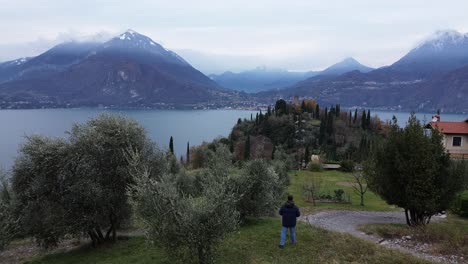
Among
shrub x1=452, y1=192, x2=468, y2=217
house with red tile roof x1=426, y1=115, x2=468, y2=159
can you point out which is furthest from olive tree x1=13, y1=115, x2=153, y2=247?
house with red tile roof x1=426, y1=115, x2=468, y2=159

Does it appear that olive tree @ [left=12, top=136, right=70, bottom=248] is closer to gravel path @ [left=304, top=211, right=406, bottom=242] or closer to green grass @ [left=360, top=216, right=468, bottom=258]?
gravel path @ [left=304, top=211, right=406, bottom=242]

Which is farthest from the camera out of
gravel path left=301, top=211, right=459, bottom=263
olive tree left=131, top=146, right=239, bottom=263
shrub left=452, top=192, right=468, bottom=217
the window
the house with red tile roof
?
the window

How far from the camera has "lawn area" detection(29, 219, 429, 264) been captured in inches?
601

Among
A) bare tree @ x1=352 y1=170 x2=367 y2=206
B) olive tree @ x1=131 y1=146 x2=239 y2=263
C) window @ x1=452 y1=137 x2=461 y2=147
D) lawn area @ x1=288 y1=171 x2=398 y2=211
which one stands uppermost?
olive tree @ x1=131 y1=146 x2=239 y2=263

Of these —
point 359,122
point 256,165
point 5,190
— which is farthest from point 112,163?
point 359,122

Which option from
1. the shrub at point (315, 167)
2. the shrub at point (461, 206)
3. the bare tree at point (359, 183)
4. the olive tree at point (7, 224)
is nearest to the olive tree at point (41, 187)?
the olive tree at point (7, 224)

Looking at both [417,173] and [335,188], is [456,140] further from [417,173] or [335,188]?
[417,173]

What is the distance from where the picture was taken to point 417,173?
20500 mm

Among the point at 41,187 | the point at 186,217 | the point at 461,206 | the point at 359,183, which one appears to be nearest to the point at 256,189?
the point at 186,217

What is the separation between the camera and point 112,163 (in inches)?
802

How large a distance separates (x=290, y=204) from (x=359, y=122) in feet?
339

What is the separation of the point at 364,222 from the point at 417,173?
5.17 m

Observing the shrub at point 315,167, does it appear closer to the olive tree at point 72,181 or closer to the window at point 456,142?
the window at point 456,142

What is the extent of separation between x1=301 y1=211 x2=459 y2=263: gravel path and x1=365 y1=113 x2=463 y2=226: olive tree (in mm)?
2815
